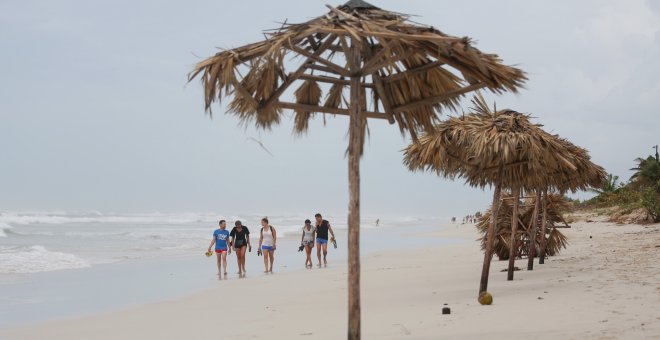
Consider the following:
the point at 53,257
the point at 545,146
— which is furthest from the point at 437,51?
the point at 53,257

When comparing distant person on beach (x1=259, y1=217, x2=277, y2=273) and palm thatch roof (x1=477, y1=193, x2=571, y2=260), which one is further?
distant person on beach (x1=259, y1=217, x2=277, y2=273)

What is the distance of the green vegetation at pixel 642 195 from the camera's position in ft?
85.1

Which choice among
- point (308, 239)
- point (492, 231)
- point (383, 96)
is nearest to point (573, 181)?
point (492, 231)

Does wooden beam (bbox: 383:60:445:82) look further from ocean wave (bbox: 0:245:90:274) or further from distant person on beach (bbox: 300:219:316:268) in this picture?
ocean wave (bbox: 0:245:90:274)

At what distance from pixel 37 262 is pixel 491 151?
14014 mm

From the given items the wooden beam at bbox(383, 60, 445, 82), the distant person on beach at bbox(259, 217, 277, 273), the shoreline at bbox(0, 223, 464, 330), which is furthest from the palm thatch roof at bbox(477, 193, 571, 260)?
the wooden beam at bbox(383, 60, 445, 82)

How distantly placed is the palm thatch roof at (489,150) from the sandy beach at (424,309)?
1.77 meters

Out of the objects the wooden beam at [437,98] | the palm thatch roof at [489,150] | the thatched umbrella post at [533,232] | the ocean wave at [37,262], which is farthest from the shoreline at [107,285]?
the wooden beam at [437,98]

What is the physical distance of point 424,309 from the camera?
8133mm

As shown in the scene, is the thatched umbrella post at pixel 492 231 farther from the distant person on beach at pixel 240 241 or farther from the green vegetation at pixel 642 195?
the green vegetation at pixel 642 195

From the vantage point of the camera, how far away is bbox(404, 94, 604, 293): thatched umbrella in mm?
8516

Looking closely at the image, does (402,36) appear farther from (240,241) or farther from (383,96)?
(240,241)

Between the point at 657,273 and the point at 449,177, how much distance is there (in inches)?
137

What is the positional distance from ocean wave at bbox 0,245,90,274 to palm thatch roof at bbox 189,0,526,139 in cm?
1220
